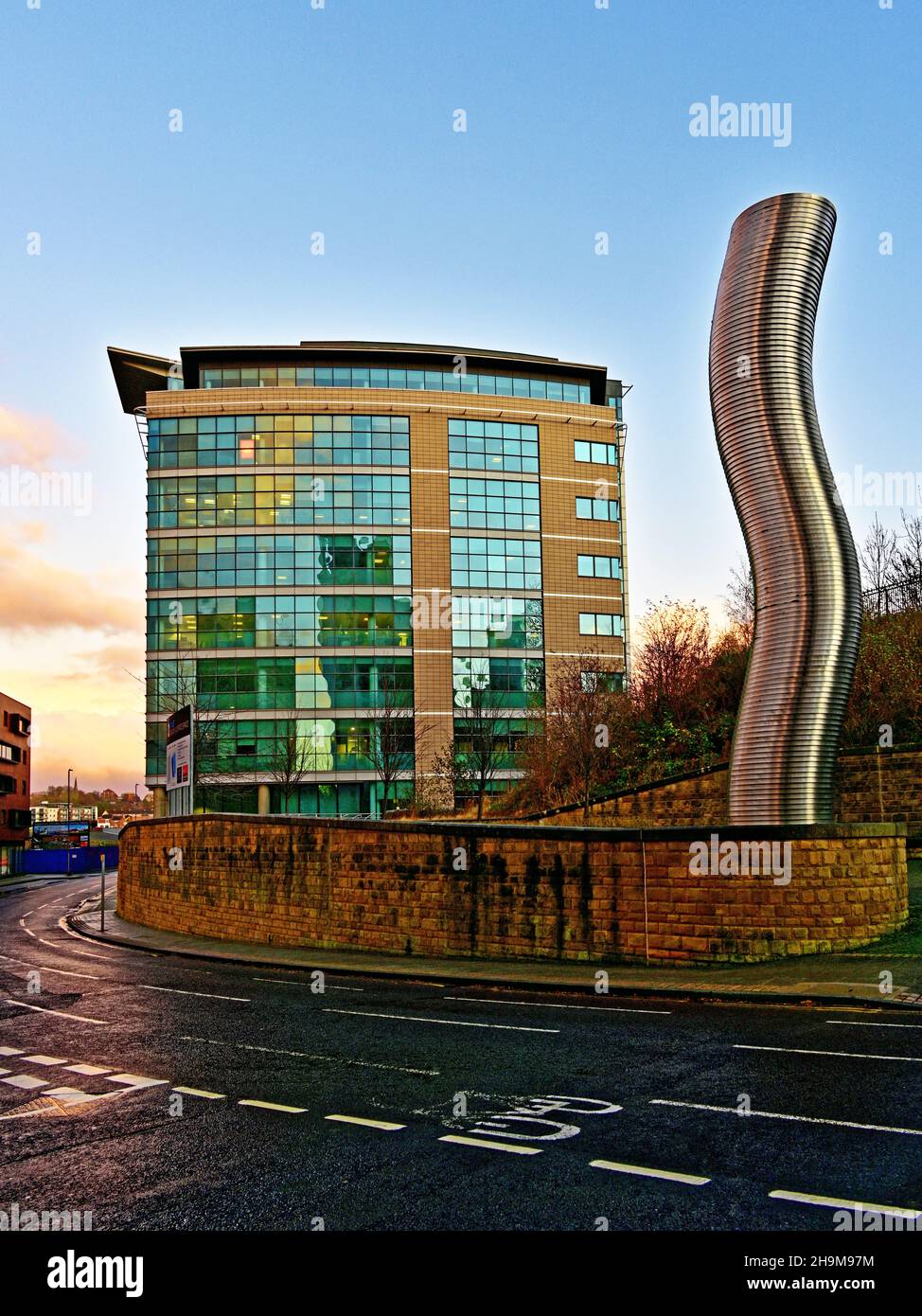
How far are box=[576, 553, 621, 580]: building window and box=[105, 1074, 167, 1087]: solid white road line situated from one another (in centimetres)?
6232

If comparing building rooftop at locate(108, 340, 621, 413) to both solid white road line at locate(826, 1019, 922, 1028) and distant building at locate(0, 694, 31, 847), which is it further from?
solid white road line at locate(826, 1019, 922, 1028)

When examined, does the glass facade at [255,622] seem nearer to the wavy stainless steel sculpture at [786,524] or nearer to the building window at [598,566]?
the building window at [598,566]

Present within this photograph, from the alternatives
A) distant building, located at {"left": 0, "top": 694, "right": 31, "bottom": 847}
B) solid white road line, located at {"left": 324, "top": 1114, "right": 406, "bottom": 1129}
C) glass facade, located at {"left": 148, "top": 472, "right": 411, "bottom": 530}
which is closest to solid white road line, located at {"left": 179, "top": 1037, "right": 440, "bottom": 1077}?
solid white road line, located at {"left": 324, "top": 1114, "right": 406, "bottom": 1129}

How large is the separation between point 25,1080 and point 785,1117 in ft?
24.1

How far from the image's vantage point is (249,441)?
67688mm

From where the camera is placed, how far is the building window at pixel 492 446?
229 ft

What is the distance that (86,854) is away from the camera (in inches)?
3671

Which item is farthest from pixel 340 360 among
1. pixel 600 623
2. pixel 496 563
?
pixel 600 623

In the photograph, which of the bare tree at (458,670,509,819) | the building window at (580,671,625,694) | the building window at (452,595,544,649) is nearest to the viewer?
the building window at (580,671,625,694)

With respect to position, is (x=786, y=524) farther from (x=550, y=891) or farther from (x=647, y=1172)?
(x=647, y=1172)

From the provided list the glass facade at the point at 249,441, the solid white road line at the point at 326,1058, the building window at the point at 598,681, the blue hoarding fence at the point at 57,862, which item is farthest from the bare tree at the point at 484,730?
the solid white road line at the point at 326,1058

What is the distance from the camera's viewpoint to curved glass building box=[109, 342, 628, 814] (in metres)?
65.9

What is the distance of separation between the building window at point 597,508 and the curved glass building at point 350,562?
1.45ft
